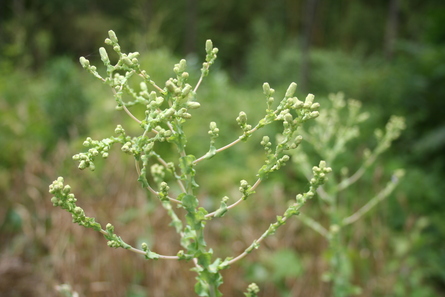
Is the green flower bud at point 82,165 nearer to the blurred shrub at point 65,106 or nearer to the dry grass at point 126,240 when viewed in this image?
the dry grass at point 126,240

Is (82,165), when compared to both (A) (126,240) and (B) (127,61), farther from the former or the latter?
(A) (126,240)

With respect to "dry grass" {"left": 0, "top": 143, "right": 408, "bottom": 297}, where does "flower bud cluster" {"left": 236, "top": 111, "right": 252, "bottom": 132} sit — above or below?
below

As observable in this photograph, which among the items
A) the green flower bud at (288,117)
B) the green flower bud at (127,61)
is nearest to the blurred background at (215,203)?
the green flower bud at (127,61)

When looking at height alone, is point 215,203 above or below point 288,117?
above

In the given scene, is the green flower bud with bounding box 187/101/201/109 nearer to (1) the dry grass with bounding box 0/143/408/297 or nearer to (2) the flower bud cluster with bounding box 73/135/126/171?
(2) the flower bud cluster with bounding box 73/135/126/171

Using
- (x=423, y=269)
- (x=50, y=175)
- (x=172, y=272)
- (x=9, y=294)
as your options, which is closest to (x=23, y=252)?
(x=9, y=294)

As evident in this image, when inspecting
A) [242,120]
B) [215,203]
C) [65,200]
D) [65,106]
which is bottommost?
[65,200]

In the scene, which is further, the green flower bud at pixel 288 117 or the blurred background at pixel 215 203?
the blurred background at pixel 215 203

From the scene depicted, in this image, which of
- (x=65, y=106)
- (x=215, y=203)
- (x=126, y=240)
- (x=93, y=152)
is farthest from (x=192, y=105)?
(x=65, y=106)

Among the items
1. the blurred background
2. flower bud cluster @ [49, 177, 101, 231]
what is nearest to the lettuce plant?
flower bud cluster @ [49, 177, 101, 231]

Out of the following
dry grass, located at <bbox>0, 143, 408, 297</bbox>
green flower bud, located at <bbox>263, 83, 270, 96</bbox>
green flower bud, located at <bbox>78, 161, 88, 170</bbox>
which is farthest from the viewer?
dry grass, located at <bbox>0, 143, 408, 297</bbox>

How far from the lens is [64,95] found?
14.2ft

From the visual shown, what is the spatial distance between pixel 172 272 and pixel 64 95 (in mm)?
2273

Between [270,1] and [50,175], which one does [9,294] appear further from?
[270,1]
